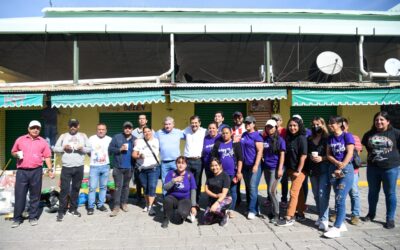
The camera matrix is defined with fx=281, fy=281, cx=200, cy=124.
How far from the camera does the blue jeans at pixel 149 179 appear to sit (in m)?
5.44

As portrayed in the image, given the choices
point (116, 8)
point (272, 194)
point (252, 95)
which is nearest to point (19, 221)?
point (272, 194)

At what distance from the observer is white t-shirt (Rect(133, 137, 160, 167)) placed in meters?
5.41

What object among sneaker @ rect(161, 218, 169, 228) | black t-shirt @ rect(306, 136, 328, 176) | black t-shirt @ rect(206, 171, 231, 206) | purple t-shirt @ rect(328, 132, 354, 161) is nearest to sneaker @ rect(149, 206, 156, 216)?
sneaker @ rect(161, 218, 169, 228)

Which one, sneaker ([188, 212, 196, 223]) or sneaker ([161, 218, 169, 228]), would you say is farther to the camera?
sneaker ([188, 212, 196, 223])

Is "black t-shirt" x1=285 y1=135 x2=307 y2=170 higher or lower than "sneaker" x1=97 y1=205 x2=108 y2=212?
higher

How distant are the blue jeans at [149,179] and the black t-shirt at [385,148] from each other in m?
3.77

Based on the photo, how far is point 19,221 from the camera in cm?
490

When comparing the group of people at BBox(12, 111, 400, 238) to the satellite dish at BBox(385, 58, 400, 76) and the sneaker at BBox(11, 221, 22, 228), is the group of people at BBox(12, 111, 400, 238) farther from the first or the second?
the satellite dish at BBox(385, 58, 400, 76)

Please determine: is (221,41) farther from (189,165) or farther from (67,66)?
(67,66)

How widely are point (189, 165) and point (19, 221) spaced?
3122 mm

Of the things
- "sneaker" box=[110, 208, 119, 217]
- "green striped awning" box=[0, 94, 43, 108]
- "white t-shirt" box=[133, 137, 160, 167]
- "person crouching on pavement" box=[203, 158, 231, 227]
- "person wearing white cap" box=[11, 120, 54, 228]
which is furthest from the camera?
"green striped awning" box=[0, 94, 43, 108]

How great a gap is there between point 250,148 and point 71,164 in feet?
10.7

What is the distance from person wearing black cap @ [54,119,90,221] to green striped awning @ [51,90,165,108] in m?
2.86

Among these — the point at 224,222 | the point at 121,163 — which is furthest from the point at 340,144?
the point at 121,163
